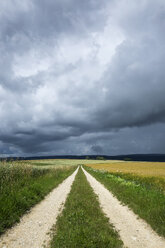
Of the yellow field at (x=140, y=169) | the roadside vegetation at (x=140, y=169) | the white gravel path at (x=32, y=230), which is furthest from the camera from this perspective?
the yellow field at (x=140, y=169)

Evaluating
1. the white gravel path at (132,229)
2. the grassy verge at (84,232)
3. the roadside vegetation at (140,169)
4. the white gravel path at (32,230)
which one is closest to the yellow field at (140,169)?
the roadside vegetation at (140,169)

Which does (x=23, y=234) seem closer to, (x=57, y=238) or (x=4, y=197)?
(x=57, y=238)

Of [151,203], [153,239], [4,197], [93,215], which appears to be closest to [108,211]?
[93,215]

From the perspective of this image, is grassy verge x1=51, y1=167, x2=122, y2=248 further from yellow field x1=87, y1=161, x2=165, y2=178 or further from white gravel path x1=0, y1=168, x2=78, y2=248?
yellow field x1=87, y1=161, x2=165, y2=178

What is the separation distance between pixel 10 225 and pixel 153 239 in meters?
6.06

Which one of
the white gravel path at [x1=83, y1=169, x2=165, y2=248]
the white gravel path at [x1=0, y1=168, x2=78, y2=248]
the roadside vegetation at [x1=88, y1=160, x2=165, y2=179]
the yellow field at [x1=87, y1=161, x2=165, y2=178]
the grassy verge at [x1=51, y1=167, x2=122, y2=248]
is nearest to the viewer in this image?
the grassy verge at [x1=51, y1=167, x2=122, y2=248]

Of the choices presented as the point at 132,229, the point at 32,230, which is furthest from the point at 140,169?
the point at 32,230

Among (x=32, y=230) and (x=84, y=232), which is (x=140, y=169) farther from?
(x=32, y=230)

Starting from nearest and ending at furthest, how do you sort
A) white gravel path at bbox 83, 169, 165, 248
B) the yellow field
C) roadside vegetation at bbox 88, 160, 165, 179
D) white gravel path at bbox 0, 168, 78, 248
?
1. white gravel path at bbox 0, 168, 78, 248
2. white gravel path at bbox 83, 169, 165, 248
3. roadside vegetation at bbox 88, 160, 165, 179
4. the yellow field

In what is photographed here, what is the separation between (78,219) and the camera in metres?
7.67

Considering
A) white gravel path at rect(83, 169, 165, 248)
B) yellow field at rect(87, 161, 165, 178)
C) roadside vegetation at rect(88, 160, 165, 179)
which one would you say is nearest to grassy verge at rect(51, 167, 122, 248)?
white gravel path at rect(83, 169, 165, 248)

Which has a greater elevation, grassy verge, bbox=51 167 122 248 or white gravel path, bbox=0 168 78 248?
grassy verge, bbox=51 167 122 248

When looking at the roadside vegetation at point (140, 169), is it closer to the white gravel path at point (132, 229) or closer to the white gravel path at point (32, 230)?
the white gravel path at point (132, 229)

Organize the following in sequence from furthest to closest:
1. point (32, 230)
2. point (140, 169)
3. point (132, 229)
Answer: point (140, 169) < point (132, 229) < point (32, 230)
